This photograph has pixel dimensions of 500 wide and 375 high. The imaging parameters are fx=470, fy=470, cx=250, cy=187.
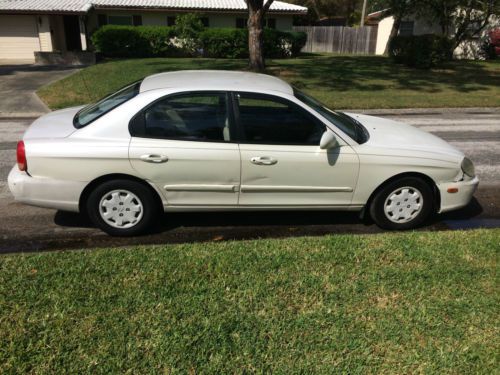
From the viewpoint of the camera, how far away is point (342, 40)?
37.0 meters

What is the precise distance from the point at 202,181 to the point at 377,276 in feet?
6.21

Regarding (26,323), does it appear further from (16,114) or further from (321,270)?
(16,114)

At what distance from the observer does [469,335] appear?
3254 millimetres

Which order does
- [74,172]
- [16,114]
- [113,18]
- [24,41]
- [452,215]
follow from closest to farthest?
[74,172] → [452,215] → [16,114] → [24,41] → [113,18]

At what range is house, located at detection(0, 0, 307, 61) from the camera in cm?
2656

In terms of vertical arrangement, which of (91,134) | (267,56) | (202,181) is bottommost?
(267,56)

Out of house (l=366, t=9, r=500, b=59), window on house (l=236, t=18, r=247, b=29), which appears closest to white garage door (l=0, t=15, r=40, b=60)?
window on house (l=236, t=18, r=247, b=29)

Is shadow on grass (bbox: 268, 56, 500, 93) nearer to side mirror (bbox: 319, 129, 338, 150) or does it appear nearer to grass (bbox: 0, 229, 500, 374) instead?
side mirror (bbox: 319, 129, 338, 150)

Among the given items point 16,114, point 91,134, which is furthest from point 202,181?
point 16,114

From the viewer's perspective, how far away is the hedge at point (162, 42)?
1014 inches

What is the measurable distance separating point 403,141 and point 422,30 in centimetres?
3203

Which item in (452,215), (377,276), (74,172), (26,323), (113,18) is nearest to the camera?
(26,323)

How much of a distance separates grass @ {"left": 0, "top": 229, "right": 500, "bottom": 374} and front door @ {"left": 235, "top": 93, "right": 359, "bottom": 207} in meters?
0.59

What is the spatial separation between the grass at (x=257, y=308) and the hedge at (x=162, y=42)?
2352 cm
